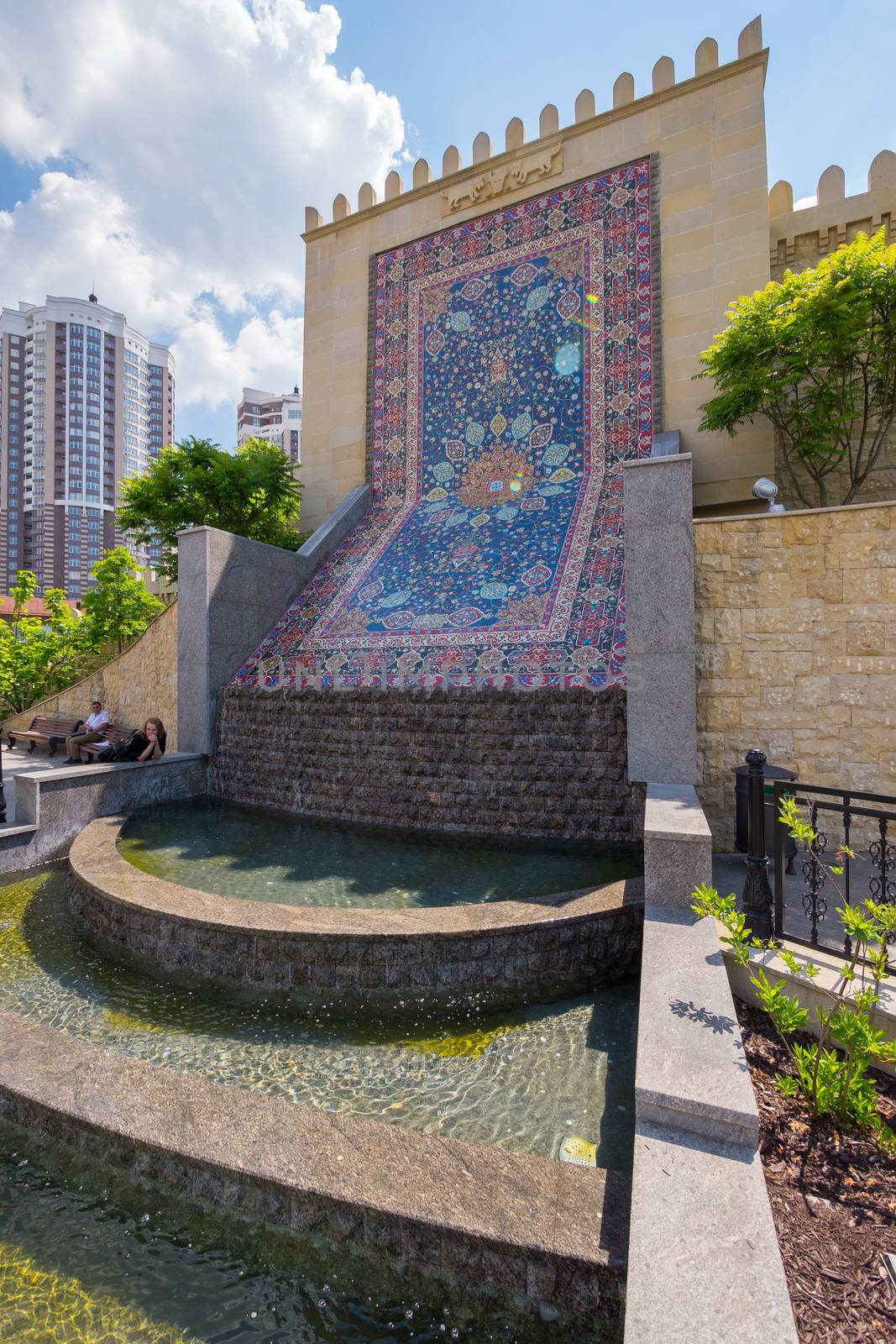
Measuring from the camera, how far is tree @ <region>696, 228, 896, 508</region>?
753cm

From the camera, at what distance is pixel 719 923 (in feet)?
11.6

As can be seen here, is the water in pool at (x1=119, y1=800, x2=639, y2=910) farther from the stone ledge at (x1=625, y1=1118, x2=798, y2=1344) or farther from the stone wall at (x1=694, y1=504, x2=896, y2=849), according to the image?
the stone ledge at (x1=625, y1=1118, x2=798, y2=1344)

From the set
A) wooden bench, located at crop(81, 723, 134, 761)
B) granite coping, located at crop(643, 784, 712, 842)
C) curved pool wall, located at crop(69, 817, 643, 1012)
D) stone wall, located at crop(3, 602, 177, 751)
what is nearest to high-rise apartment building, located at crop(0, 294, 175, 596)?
stone wall, located at crop(3, 602, 177, 751)

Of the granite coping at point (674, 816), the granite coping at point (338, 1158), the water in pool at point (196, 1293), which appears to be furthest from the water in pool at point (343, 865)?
the water in pool at point (196, 1293)

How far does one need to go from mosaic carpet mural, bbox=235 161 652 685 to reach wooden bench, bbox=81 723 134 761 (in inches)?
91.8

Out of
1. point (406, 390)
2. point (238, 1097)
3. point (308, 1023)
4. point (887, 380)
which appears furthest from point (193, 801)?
point (887, 380)

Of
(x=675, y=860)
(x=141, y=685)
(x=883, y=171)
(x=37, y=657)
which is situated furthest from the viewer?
(x=37, y=657)

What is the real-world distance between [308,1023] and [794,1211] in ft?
8.16

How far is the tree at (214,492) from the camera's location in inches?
513

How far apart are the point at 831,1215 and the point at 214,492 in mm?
13536

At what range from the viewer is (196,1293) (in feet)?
6.63

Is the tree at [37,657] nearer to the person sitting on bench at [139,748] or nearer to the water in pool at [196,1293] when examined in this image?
the person sitting on bench at [139,748]

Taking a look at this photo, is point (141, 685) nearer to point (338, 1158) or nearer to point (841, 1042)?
point (338, 1158)

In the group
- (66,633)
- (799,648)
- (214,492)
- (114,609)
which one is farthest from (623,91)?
(66,633)
